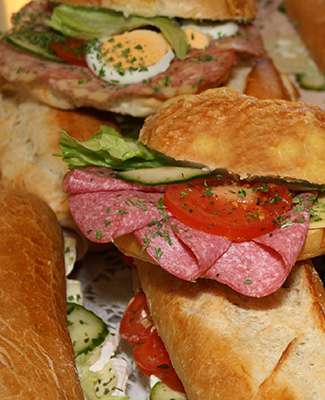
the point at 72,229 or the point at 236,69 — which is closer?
the point at 72,229

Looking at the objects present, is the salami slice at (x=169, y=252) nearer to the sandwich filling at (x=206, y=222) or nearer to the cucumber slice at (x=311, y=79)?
the sandwich filling at (x=206, y=222)

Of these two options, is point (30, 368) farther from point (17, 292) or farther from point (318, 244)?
point (318, 244)

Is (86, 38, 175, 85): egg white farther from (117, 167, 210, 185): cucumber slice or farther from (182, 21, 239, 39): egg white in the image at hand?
(117, 167, 210, 185): cucumber slice

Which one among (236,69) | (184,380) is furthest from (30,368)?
(236,69)

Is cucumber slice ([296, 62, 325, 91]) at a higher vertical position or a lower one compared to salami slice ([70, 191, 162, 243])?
lower

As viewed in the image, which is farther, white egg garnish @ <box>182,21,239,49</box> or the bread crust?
white egg garnish @ <box>182,21,239,49</box>

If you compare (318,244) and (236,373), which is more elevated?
(318,244)

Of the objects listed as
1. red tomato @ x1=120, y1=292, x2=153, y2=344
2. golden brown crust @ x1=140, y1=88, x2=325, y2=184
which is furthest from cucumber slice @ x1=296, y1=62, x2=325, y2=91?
red tomato @ x1=120, y1=292, x2=153, y2=344
